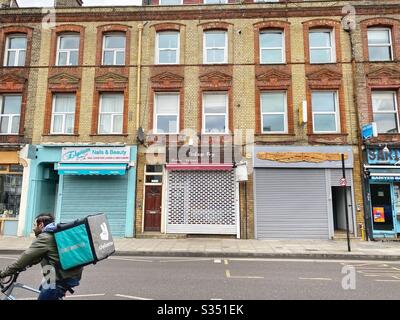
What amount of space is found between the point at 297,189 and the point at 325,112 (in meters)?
4.17

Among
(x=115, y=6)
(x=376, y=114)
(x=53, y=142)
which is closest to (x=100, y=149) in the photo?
(x=53, y=142)

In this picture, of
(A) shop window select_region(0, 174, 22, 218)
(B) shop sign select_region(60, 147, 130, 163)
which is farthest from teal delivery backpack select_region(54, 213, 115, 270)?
(A) shop window select_region(0, 174, 22, 218)

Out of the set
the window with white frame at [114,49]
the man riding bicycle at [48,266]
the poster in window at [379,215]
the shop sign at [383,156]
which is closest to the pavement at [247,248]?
the poster in window at [379,215]

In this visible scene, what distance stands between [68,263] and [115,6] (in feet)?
53.1

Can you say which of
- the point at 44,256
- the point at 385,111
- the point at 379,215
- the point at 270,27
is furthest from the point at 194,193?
the point at 44,256

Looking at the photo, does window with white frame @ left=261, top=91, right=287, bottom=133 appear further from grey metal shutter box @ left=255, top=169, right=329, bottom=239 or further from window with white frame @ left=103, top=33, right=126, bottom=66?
window with white frame @ left=103, top=33, right=126, bottom=66

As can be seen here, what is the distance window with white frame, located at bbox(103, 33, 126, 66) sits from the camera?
16359 millimetres

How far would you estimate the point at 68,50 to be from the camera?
54.2ft

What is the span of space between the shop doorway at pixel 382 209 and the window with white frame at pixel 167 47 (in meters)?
11.9

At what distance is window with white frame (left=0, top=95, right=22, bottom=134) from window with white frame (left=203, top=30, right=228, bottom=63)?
33.4ft

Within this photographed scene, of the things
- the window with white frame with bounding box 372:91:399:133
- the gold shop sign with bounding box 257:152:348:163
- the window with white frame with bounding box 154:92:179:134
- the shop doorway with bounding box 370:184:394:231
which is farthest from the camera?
the window with white frame with bounding box 154:92:179:134

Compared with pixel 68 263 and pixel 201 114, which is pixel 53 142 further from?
pixel 68 263

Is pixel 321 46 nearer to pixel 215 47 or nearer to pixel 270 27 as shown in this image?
pixel 270 27
